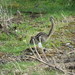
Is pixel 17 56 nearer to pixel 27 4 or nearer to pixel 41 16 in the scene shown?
pixel 41 16

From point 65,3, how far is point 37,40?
10843 millimetres

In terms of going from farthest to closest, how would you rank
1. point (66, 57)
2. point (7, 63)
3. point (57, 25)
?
point (57, 25) → point (7, 63) → point (66, 57)

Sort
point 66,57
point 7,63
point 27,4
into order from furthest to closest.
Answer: point 27,4 → point 7,63 → point 66,57

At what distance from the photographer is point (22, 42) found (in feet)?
48.4

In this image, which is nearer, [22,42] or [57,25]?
[22,42]

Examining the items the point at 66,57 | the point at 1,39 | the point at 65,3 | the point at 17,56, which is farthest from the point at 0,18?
the point at 65,3

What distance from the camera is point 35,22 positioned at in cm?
1980

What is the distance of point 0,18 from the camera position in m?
16.5

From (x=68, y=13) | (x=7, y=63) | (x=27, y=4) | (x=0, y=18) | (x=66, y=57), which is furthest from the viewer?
(x=27, y=4)

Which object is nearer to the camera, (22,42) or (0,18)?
(22,42)

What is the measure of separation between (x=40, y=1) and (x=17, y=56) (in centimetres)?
1436

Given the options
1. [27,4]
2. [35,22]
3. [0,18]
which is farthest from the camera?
[27,4]

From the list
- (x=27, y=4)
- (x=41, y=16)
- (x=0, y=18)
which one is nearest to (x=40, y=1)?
(x=27, y=4)

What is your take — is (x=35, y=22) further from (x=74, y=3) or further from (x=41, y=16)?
(x=74, y=3)
